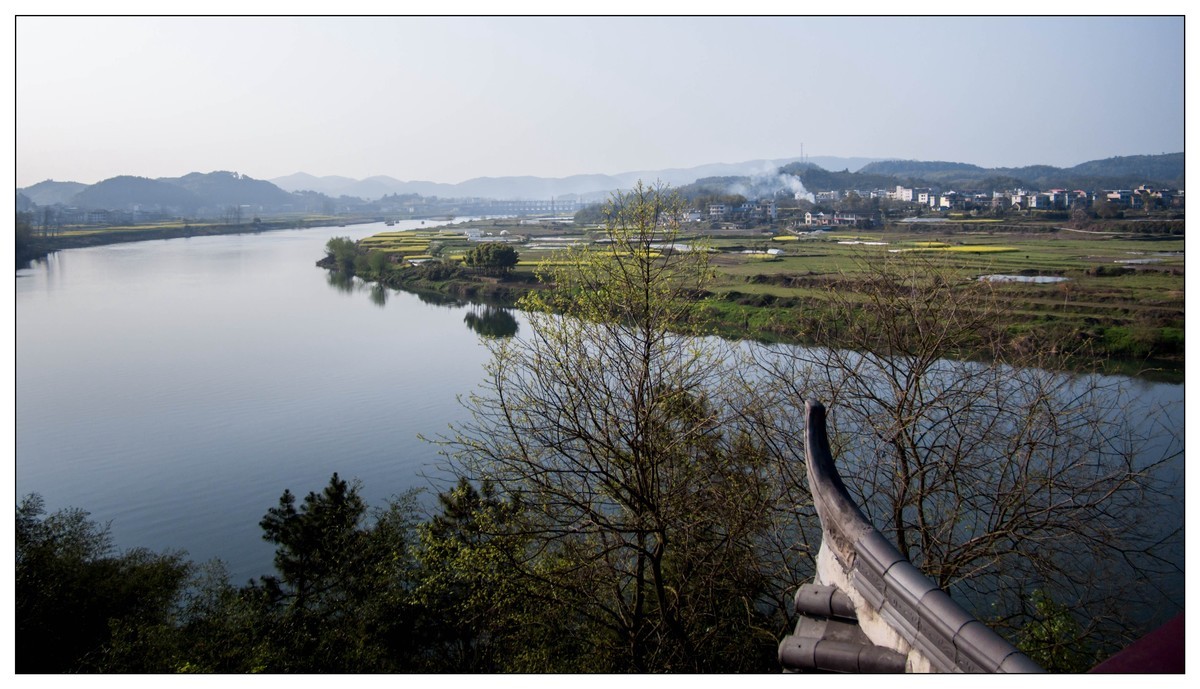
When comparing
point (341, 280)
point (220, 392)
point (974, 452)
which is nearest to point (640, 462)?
point (974, 452)

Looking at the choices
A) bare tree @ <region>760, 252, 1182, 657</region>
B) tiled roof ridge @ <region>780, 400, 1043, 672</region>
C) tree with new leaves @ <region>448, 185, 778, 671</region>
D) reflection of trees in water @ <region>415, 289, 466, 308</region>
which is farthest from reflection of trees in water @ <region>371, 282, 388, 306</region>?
tiled roof ridge @ <region>780, 400, 1043, 672</region>

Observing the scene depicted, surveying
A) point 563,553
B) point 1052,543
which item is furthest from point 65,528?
point 1052,543

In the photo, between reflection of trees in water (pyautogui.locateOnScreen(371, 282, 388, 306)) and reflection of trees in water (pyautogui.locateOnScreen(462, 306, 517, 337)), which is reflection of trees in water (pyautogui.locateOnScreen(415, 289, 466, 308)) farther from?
reflection of trees in water (pyautogui.locateOnScreen(462, 306, 517, 337))

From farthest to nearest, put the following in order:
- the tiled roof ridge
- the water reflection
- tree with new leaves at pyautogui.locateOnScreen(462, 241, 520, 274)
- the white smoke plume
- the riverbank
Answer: the white smoke plume < the water reflection < tree with new leaves at pyautogui.locateOnScreen(462, 241, 520, 274) < the riverbank < the tiled roof ridge

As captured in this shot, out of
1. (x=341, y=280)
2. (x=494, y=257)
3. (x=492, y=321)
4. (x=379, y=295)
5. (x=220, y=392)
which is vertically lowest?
(x=220, y=392)

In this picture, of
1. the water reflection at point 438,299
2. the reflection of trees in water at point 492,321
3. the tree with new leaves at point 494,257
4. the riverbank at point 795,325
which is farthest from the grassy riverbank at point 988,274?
the reflection of trees in water at point 492,321

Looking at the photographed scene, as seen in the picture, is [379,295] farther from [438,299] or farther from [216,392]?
[216,392]
